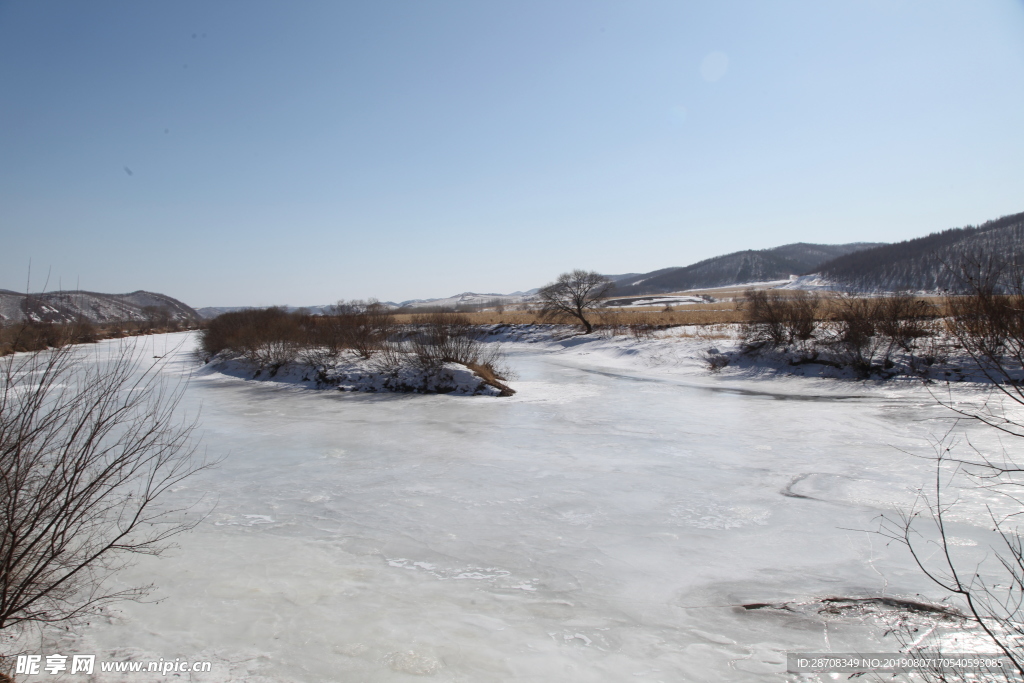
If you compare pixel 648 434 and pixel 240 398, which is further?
pixel 240 398

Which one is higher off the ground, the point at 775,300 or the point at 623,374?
the point at 775,300

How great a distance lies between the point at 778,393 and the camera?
17.5 m

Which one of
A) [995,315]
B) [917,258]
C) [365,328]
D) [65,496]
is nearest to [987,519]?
[995,315]

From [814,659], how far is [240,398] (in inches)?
738

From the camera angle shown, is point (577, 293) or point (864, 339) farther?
point (577, 293)

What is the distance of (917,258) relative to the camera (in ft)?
316

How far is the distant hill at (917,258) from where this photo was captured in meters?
78.1

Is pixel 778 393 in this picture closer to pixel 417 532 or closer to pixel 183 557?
pixel 417 532

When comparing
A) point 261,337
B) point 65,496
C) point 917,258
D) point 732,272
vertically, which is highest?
point 732,272

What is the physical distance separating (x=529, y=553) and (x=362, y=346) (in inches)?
744

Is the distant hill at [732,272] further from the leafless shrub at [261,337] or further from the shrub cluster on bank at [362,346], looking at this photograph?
the shrub cluster on bank at [362,346]

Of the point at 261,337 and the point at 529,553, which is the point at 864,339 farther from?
the point at 261,337

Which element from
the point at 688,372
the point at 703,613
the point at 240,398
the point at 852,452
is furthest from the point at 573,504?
the point at 688,372

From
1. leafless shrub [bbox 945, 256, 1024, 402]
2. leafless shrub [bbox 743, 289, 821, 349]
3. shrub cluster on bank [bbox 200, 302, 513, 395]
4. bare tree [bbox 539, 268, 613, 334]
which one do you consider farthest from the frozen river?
bare tree [bbox 539, 268, 613, 334]
